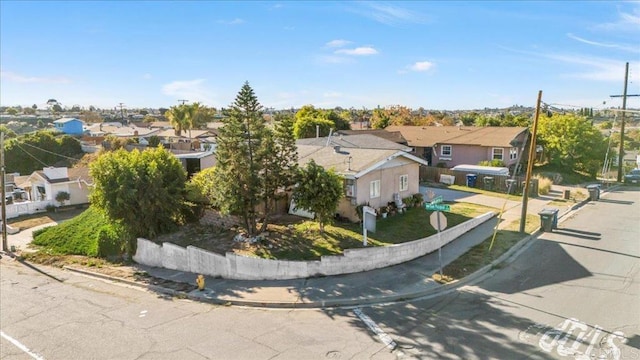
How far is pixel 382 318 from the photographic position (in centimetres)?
1336

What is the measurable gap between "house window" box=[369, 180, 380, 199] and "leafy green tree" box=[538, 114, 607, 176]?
84.8ft

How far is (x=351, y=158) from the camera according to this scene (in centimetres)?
2334

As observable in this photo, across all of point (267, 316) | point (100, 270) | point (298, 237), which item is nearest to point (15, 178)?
point (100, 270)

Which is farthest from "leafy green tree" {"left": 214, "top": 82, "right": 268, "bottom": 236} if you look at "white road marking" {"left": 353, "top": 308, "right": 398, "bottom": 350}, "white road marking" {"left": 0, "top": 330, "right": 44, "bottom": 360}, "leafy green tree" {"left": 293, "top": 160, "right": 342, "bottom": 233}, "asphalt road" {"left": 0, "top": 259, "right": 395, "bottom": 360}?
"white road marking" {"left": 0, "top": 330, "right": 44, "bottom": 360}

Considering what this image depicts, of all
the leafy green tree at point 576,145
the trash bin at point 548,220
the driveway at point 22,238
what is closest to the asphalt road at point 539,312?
the trash bin at point 548,220

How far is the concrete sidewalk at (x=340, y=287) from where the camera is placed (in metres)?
14.9

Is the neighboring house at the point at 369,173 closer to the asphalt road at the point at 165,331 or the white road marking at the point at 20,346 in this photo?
the asphalt road at the point at 165,331

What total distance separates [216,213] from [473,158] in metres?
25.6

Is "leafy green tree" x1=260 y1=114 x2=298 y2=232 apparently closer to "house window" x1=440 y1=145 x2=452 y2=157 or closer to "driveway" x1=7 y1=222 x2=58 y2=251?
"driveway" x1=7 y1=222 x2=58 y2=251

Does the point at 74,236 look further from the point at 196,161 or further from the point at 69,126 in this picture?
the point at 69,126

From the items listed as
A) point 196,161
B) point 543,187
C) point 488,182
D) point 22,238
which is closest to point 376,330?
point 196,161

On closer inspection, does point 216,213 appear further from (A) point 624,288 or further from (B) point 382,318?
(A) point 624,288

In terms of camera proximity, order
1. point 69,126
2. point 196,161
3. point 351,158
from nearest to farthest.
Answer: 1. point 351,158
2. point 196,161
3. point 69,126

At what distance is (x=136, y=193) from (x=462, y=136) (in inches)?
1258
